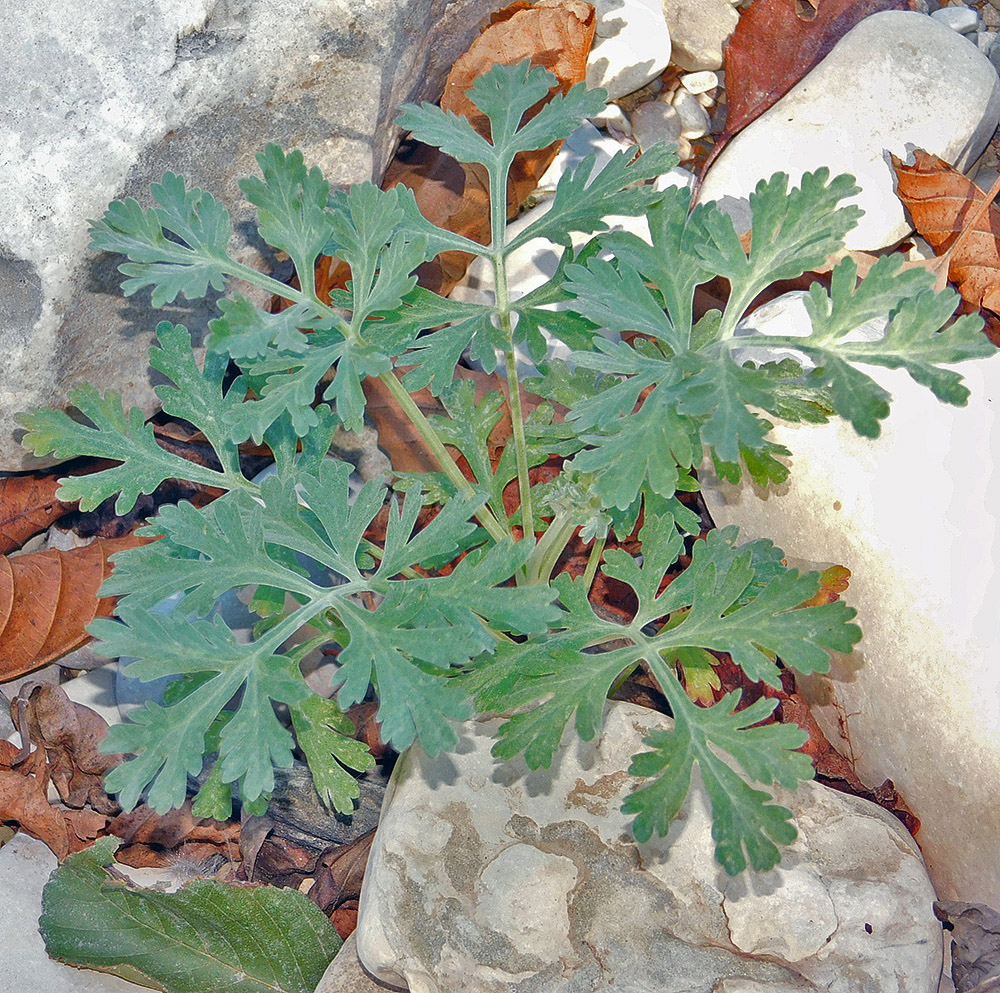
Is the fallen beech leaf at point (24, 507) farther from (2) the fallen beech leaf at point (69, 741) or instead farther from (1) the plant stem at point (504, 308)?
(1) the plant stem at point (504, 308)

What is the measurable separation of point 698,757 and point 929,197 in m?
1.85

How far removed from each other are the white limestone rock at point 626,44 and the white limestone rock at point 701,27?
94mm

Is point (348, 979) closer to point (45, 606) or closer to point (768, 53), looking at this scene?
point (45, 606)

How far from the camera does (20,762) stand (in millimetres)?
2441

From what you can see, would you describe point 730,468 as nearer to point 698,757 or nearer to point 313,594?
point 698,757

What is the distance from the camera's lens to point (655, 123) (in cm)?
309

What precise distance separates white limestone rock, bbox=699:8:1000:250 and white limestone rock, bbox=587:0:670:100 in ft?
1.26

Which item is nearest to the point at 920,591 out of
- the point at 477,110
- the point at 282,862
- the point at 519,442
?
the point at 519,442

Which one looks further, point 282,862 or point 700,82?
point 700,82

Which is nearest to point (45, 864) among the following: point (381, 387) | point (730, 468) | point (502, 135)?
point (381, 387)

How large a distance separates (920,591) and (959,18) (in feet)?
6.59

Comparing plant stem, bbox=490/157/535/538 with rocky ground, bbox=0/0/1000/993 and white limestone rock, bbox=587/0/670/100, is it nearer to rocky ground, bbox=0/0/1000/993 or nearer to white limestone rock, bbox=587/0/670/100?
rocky ground, bbox=0/0/1000/993

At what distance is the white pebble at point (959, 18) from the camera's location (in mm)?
3086

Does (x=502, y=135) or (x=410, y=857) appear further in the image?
(x=502, y=135)
